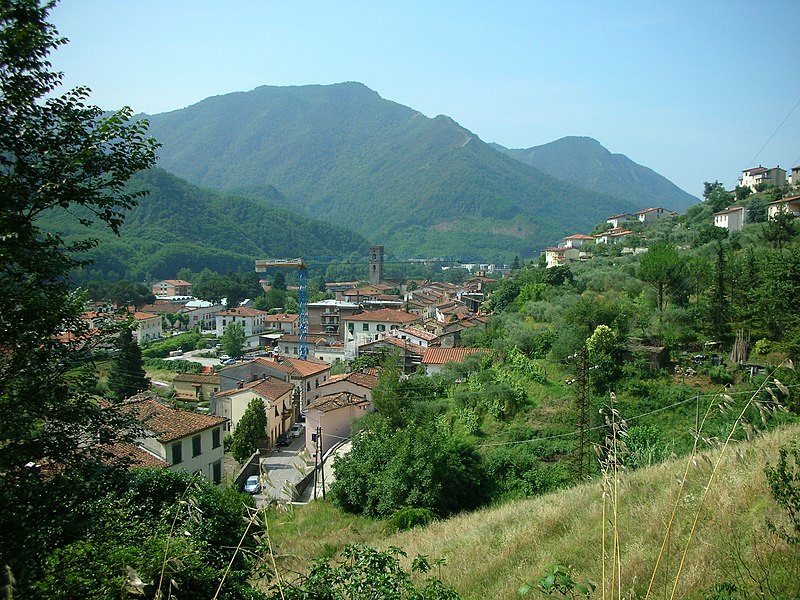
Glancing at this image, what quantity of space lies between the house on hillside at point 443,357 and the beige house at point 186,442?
12173mm

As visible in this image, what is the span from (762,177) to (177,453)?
50.6 m

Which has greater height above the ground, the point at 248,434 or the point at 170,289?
the point at 170,289

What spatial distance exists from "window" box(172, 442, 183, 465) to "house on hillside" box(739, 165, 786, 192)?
46.2 m

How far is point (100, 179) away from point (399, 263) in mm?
116770

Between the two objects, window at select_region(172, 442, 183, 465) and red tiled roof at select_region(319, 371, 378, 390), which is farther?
red tiled roof at select_region(319, 371, 378, 390)

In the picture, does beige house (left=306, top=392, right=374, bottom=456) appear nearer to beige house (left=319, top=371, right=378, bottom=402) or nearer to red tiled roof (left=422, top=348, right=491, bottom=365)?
beige house (left=319, top=371, right=378, bottom=402)

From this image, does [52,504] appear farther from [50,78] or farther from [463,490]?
[463,490]

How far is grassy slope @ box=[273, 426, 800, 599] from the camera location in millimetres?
4280

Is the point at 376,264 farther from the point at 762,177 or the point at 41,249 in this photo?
the point at 41,249

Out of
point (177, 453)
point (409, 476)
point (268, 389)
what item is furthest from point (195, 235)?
point (409, 476)

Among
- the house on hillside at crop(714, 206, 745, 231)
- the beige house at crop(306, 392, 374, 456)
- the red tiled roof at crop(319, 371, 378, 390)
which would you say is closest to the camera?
the beige house at crop(306, 392, 374, 456)

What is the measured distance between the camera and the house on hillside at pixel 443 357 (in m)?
26.7

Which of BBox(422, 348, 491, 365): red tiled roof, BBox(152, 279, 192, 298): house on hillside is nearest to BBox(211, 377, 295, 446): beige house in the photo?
BBox(422, 348, 491, 365): red tiled roof

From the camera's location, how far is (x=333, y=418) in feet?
75.9
